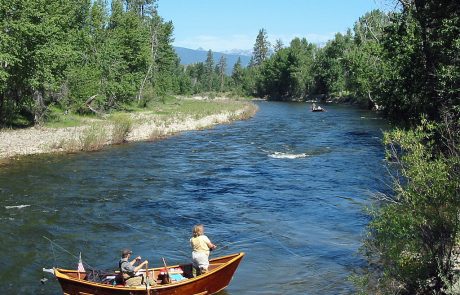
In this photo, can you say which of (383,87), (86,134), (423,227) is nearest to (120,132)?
(86,134)

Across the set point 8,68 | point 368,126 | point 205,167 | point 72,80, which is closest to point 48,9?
point 8,68

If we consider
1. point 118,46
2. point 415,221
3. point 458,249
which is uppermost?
point 118,46

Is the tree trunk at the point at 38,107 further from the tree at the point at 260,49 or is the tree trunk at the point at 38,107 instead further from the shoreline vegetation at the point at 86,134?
the tree at the point at 260,49

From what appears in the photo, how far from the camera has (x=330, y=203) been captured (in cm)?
2058

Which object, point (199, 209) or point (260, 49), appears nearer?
point (199, 209)

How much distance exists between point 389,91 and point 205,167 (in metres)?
12.5

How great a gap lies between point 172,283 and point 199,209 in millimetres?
8573

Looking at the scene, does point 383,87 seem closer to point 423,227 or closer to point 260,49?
point 423,227

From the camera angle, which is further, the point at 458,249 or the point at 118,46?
the point at 118,46

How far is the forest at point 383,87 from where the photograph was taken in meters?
8.88

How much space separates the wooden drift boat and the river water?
2.55 feet

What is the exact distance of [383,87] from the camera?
69.6 feet

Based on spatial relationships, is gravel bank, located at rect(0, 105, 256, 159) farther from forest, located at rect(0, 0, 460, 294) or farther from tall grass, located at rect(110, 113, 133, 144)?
forest, located at rect(0, 0, 460, 294)

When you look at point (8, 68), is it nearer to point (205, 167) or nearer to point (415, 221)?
point (205, 167)
